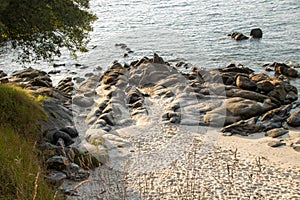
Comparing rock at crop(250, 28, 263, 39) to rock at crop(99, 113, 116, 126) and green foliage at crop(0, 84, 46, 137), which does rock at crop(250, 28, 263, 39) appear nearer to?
rock at crop(99, 113, 116, 126)

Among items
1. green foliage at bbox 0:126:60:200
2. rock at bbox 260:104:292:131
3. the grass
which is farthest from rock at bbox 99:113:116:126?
green foliage at bbox 0:126:60:200

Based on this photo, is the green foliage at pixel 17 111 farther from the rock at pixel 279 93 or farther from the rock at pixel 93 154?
the rock at pixel 279 93

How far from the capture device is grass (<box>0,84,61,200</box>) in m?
9.10

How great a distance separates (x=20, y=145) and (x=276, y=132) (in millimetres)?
11923

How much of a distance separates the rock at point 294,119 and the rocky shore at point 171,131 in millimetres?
55

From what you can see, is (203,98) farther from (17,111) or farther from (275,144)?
(17,111)

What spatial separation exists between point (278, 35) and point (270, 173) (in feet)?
90.7

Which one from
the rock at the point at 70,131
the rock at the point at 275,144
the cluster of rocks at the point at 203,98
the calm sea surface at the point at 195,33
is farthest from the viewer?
the calm sea surface at the point at 195,33

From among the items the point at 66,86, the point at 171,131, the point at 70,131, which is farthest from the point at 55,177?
the point at 66,86

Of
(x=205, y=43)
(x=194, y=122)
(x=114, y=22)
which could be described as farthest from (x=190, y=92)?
(x=114, y=22)

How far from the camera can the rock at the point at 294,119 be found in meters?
19.3

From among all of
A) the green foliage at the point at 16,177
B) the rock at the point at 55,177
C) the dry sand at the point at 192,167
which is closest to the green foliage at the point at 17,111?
the rock at the point at 55,177

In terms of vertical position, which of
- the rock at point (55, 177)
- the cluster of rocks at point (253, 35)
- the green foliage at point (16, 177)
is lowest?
the rock at point (55, 177)

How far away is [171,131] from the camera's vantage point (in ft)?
63.6
